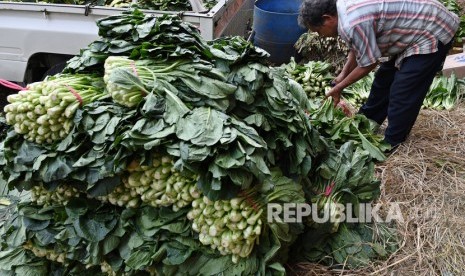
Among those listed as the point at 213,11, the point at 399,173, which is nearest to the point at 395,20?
the point at 399,173

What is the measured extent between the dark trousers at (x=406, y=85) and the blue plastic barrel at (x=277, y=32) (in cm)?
204

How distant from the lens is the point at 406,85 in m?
3.64

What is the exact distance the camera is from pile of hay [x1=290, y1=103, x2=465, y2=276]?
8.98 feet

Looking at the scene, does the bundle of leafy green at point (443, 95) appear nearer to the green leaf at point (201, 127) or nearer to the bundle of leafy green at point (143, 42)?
the bundle of leafy green at point (143, 42)

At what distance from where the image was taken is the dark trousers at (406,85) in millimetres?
3588

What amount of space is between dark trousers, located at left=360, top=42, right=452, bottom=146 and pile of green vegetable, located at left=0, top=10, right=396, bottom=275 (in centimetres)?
126

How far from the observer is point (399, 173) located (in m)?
3.56

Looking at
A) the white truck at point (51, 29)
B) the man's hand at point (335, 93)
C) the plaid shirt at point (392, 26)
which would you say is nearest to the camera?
the plaid shirt at point (392, 26)

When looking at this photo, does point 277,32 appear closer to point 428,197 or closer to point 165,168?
point 428,197

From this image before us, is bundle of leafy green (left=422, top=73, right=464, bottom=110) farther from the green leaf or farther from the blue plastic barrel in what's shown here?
the green leaf

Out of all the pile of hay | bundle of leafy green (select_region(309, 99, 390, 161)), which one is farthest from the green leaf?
bundle of leafy green (select_region(309, 99, 390, 161))

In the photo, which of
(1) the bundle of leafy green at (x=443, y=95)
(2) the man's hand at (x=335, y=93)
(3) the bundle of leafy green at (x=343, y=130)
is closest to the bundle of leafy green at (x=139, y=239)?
(3) the bundle of leafy green at (x=343, y=130)

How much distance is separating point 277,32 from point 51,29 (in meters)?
2.64

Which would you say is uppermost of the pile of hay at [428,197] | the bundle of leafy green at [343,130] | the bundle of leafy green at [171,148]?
the bundle of leafy green at [171,148]
